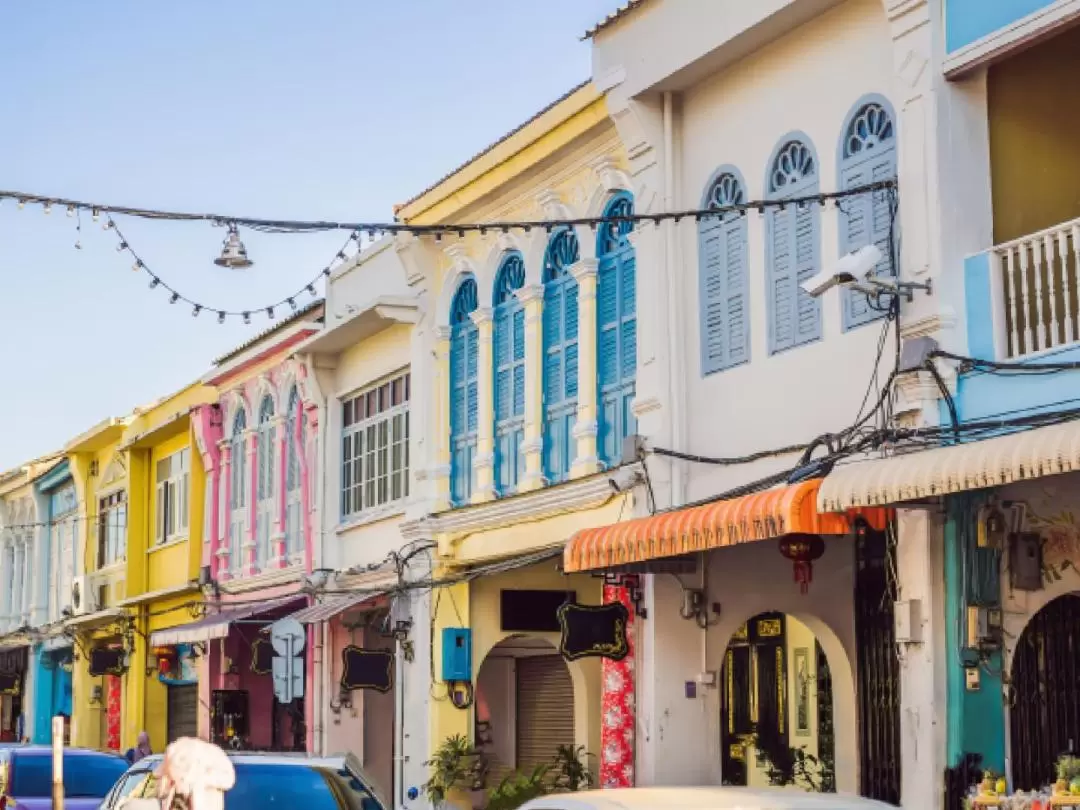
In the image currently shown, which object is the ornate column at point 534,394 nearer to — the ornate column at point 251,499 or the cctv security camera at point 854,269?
the cctv security camera at point 854,269

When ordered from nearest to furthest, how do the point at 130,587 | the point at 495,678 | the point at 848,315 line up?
the point at 848,315, the point at 495,678, the point at 130,587

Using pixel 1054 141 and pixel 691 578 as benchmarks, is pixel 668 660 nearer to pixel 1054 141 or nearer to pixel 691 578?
pixel 691 578

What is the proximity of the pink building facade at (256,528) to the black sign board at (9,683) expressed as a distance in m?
12.7

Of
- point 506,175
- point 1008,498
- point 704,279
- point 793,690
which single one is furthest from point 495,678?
point 1008,498

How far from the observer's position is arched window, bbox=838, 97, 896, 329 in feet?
48.9

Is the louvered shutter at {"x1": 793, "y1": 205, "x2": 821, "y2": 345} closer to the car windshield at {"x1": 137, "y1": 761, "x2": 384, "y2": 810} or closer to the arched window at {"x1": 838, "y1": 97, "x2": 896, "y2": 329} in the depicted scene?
the arched window at {"x1": 838, "y1": 97, "x2": 896, "y2": 329}

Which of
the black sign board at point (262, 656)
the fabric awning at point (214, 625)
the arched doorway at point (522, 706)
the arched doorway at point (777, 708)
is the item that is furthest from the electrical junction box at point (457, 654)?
the black sign board at point (262, 656)

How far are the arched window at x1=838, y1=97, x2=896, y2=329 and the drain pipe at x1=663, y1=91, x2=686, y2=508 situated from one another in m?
2.29

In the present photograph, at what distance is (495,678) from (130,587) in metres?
10.3

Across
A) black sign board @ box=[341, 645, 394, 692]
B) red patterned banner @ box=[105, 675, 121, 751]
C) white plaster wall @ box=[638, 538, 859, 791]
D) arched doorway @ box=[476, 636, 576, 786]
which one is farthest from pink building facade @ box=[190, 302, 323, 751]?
white plaster wall @ box=[638, 538, 859, 791]

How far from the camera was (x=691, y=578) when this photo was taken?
17.3m

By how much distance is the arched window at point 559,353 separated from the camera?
1964 cm

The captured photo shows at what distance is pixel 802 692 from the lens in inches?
787

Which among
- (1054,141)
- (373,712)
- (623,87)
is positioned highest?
(623,87)
